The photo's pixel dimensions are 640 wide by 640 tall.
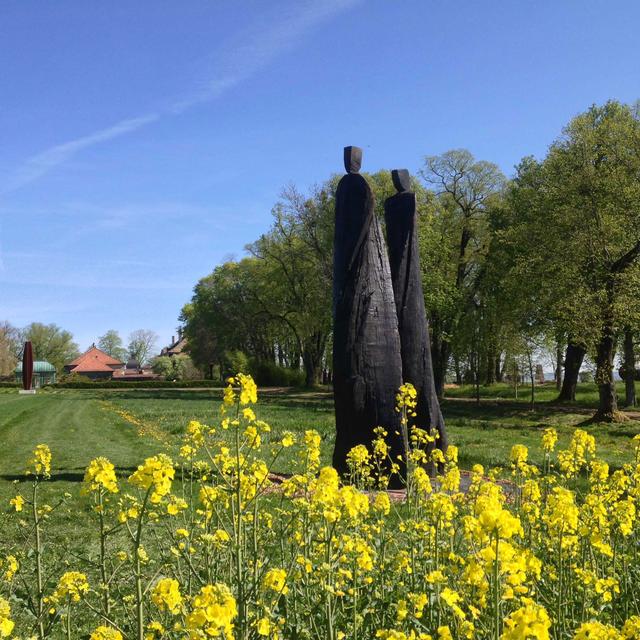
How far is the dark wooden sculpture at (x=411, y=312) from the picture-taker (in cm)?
1150

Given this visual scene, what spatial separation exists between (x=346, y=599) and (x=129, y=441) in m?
14.3

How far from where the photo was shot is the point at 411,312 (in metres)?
11.8

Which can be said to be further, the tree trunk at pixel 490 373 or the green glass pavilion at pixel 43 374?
the green glass pavilion at pixel 43 374

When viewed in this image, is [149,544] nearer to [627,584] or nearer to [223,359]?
[627,584]

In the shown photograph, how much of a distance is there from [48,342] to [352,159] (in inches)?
3812

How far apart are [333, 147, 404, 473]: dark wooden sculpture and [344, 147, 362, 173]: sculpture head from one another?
541 millimetres

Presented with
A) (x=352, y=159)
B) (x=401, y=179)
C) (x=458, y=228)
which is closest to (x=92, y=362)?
(x=458, y=228)

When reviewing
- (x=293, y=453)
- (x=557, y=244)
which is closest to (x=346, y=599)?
(x=293, y=453)

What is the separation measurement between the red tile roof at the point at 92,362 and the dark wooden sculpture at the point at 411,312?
369 feet

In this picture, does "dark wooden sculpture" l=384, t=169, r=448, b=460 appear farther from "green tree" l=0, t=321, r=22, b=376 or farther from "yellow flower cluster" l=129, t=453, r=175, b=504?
"green tree" l=0, t=321, r=22, b=376

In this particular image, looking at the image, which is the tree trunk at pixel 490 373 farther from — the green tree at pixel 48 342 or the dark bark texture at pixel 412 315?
the green tree at pixel 48 342

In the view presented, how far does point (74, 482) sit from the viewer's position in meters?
11.7

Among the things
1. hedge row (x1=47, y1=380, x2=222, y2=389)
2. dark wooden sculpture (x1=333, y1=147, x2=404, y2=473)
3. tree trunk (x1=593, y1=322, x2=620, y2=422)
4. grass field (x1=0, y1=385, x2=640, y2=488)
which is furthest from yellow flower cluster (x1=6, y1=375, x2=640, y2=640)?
hedge row (x1=47, y1=380, x2=222, y2=389)

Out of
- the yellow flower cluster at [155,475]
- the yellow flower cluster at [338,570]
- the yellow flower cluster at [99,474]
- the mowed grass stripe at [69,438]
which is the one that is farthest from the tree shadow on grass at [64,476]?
the yellow flower cluster at [155,475]
